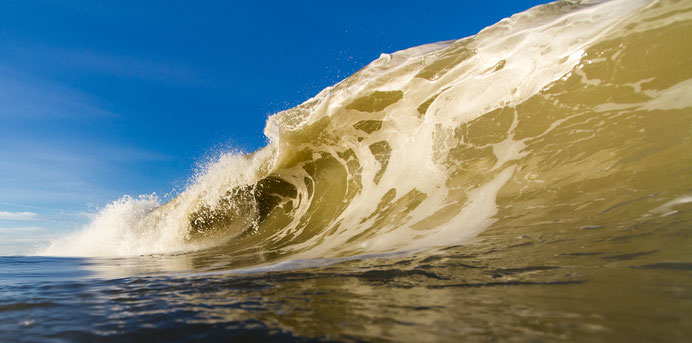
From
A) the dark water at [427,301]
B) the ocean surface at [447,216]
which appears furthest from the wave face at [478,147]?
the dark water at [427,301]

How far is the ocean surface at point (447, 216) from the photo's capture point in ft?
5.38

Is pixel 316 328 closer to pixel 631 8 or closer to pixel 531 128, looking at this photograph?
pixel 531 128

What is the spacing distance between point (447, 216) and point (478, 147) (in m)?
1.94

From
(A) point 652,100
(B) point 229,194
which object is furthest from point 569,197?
(B) point 229,194

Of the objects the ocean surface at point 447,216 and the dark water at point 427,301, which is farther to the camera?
the ocean surface at point 447,216

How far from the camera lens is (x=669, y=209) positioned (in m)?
3.23

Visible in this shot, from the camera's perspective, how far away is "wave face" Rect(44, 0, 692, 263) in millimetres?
4508

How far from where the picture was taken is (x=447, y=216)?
5.29 metres

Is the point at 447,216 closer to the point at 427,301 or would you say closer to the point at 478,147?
the point at 478,147

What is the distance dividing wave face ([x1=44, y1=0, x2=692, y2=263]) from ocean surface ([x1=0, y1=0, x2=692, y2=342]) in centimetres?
3

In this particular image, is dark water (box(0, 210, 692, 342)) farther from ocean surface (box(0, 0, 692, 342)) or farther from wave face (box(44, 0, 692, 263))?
wave face (box(44, 0, 692, 263))

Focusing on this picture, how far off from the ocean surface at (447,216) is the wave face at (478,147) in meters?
0.03

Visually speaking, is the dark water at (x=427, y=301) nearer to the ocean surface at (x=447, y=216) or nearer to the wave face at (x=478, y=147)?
the ocean surface at (x=447, y=216)

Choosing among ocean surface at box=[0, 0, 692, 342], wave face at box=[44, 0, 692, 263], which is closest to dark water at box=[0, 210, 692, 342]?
ocean surface at box=[0, 0, 692, 342]
